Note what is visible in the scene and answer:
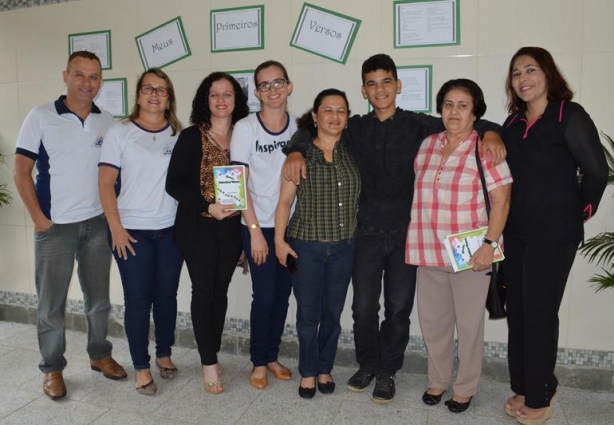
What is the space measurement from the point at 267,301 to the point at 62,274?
44.7 inches

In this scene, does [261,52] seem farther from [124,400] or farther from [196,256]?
[124,400]

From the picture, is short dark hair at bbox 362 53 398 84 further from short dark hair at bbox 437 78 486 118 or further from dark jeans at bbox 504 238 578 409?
dark jeans at bbox 504 238 578 409

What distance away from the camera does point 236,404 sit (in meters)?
2.57

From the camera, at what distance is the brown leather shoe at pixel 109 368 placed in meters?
2.85

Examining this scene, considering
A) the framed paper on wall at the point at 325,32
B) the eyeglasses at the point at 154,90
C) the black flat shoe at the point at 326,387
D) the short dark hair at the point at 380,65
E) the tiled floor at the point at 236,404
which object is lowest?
the tiled floor at the point at 236,404

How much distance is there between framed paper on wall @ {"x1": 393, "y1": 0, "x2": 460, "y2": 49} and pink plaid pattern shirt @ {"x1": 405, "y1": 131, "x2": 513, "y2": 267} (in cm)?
73

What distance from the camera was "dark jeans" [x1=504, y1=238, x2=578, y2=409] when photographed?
218 centimetres

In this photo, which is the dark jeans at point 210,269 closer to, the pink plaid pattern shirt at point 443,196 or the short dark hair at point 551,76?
the pink plaid pattern shirt at point 443,196

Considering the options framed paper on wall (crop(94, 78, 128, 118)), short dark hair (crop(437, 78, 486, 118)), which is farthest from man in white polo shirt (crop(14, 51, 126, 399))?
short dark hair (crop(437, 78, 486, 118))

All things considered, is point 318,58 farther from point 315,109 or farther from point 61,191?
point 61,191

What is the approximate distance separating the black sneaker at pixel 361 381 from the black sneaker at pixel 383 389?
0.07 meters

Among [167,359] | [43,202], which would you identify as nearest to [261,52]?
[43,202]

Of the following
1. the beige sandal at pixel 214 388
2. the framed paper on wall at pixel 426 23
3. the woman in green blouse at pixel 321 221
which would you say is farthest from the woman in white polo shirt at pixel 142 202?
the framed paper on wall at pixel 426 23

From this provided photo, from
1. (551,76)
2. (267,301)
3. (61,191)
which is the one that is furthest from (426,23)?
(61,191)
